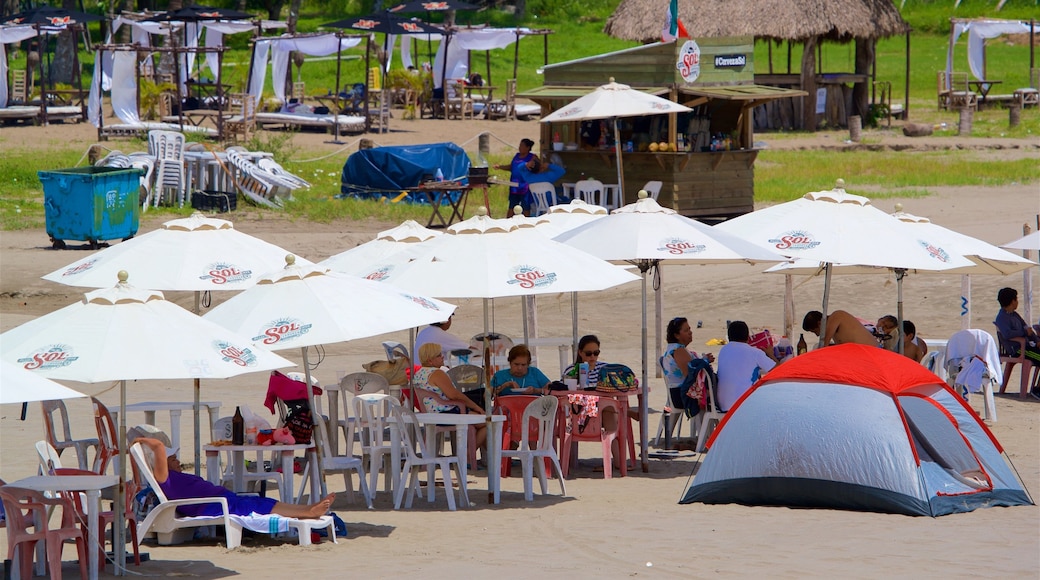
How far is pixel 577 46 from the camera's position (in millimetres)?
46125

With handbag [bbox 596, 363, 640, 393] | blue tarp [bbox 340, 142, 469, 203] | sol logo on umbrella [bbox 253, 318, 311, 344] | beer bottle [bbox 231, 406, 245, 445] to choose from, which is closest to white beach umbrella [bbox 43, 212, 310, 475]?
beer bottle [bbox 231, 406, 245, 445]

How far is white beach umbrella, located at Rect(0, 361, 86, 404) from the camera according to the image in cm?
543

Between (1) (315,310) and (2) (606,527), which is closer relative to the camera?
(1) (315,310)

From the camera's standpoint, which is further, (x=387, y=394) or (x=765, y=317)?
(x=765, y=317)

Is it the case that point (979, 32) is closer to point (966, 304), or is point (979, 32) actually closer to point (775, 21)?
point (775, 21)

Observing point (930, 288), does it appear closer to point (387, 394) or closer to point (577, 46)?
point (387, 394)

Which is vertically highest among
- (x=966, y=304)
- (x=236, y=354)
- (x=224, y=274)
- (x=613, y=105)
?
(x=613, y=105)

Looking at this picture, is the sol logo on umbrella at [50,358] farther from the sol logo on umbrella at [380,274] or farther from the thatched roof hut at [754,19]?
the thatched roof hut at [754,19]

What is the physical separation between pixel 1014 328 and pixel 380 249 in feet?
19.3

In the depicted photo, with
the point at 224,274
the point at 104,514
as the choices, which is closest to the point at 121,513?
the point at 104,514

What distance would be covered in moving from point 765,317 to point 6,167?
Answer: 44.4ft

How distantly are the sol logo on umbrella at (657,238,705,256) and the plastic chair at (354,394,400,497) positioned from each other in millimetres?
1991

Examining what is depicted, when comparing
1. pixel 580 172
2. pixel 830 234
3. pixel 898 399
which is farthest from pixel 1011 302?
pixel 580 172

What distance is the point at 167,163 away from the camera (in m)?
20.0
